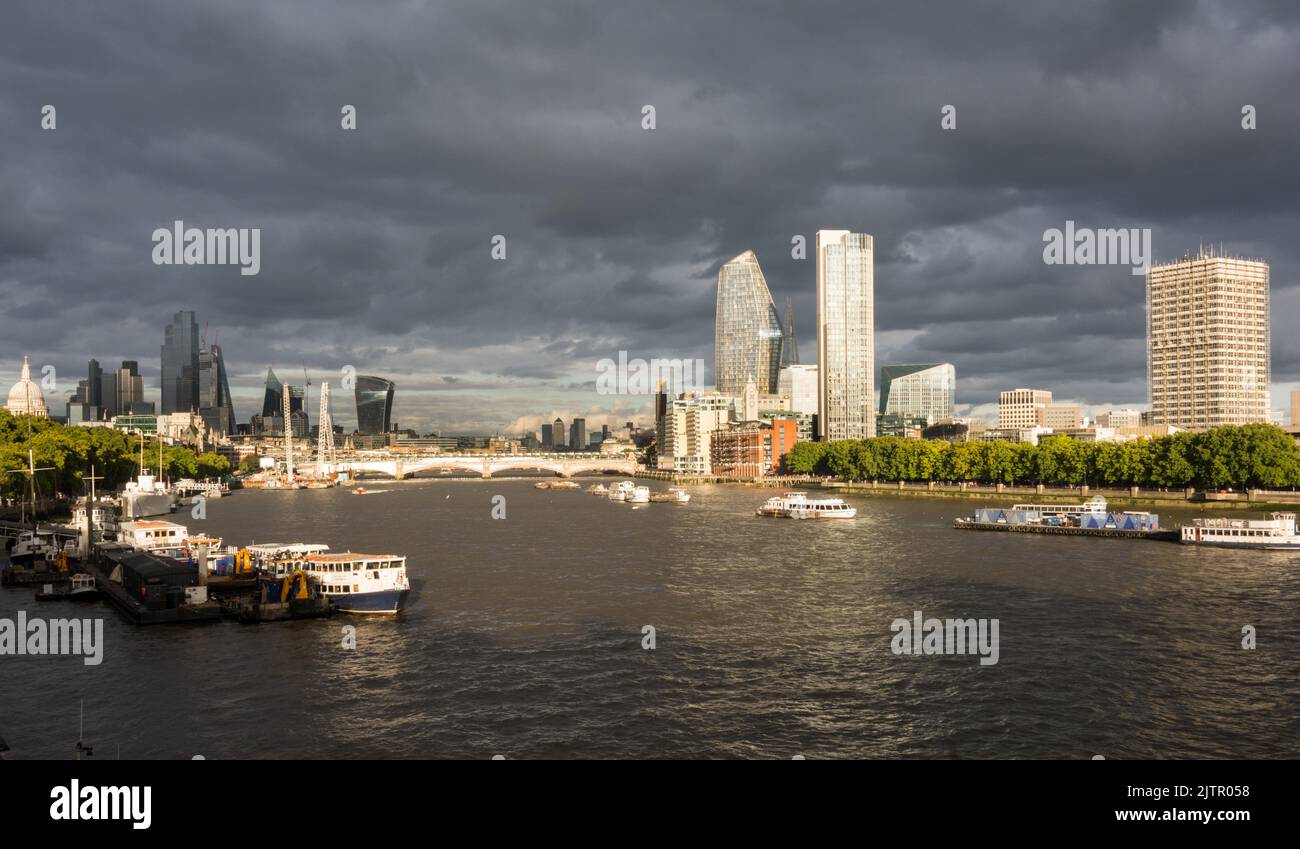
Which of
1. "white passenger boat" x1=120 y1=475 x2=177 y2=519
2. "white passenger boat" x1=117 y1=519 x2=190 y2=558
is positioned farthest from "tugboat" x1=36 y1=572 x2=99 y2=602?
"white passenger boat" x1=120 y1=475 x2=177 y2=519

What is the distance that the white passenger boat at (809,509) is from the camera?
379 feet

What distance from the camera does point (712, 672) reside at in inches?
1463

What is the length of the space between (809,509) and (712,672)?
82.6 meters

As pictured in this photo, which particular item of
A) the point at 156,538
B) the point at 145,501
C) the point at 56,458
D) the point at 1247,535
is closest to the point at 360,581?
the point at 156,538

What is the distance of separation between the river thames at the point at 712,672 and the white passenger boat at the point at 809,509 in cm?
4567

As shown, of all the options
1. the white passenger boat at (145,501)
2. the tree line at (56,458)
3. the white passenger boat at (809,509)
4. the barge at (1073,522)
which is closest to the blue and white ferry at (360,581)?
the barge at (1073,522)

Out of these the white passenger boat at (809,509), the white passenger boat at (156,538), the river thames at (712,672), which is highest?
the white passenger boat at (156,538)

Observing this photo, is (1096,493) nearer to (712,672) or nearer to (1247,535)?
(1247,535)

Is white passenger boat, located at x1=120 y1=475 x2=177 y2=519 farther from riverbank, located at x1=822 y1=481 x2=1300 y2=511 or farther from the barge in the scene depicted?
riverbank, located at x1=822 y1=481 x2=1300 y2=511

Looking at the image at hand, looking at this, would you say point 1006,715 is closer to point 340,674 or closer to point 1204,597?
point 340,674

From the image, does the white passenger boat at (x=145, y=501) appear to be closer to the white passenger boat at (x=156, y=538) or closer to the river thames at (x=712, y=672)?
the white passenger boat at (x=156, y=538)

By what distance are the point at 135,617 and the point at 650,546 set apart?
145ft
